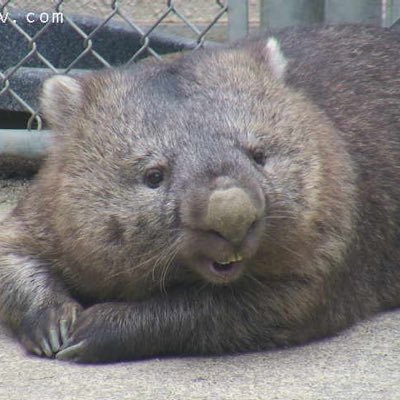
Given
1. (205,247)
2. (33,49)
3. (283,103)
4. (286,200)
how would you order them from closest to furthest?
(205,247) < (286,200) < (283,103) < (33,49)

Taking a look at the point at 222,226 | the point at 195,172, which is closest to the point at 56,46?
the point at 195,172

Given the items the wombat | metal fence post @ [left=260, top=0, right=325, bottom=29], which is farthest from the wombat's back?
metal fence post @ [left=260, top=0, right=325, bottom=29]

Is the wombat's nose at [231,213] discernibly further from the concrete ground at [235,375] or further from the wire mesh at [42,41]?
the wire mesh at [42,41]

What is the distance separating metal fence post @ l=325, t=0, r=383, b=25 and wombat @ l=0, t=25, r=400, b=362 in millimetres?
1072

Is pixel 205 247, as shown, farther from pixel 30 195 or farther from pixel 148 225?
pixel 30 195

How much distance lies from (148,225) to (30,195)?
98 cm

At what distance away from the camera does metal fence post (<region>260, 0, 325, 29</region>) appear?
20.1 ft

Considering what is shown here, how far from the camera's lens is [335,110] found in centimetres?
512

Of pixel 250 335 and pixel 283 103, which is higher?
pixel 283 103

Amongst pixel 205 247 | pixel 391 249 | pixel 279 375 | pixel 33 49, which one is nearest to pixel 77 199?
pixel 205 247

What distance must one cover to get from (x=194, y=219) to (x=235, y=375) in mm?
575

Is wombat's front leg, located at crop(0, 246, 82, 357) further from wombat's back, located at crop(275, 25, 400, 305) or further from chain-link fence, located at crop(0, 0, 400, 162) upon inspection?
chain-link fence, located at crop(0, 0, 400, 162)

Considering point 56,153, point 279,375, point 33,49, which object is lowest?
point 279,375

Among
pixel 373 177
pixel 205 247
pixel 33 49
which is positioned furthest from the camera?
pixel 33 49
